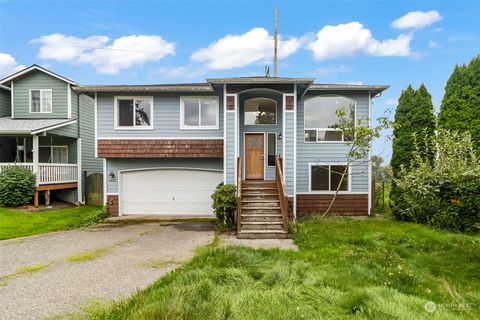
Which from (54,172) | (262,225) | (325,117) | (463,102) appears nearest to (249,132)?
(325,117)

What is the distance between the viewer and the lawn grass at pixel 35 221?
29.6ft

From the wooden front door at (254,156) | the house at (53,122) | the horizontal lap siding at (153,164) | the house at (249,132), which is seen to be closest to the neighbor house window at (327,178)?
the house at (249,132)

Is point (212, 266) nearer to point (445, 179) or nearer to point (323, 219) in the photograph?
point (323, 219)

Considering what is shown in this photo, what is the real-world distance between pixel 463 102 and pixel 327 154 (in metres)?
5.67

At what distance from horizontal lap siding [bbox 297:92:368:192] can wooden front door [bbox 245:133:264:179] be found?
1.59m

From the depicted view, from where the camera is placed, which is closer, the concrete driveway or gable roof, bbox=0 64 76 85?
the concrete driveway

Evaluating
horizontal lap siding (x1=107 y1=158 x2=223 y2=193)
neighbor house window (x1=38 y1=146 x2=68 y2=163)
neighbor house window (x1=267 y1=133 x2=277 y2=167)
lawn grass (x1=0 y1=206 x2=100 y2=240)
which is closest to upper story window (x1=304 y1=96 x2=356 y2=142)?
neighbor house window (x1=267 y1=133 x2=277 y2=167)

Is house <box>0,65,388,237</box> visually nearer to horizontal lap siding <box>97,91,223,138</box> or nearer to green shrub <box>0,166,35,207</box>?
horizontal lap siding <box>97,91,223,138</box>

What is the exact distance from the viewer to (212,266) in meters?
5.08

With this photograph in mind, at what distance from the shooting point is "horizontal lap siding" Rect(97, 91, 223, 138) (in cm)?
1169

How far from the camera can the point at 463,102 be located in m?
11.2

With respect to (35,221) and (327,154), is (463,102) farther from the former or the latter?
(35,221)

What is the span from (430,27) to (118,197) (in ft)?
53.2

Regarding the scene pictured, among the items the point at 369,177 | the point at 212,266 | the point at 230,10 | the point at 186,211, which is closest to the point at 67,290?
the point at 212,266
